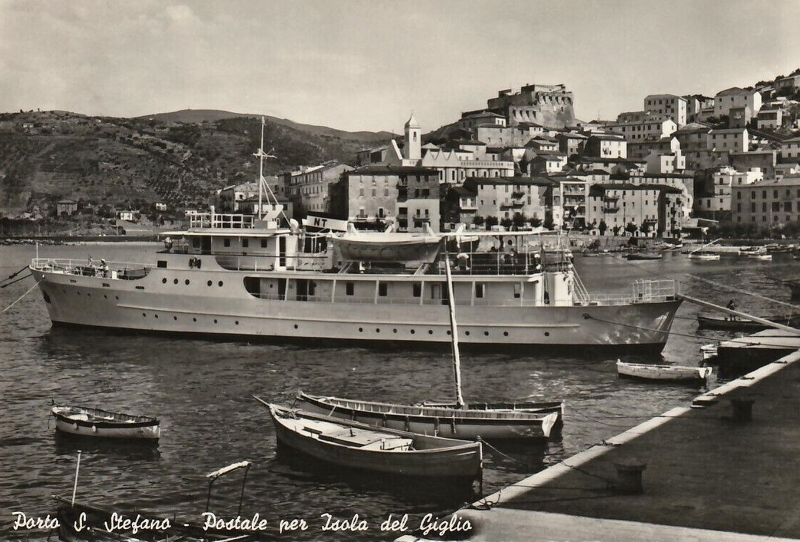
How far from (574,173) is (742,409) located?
3968 inches

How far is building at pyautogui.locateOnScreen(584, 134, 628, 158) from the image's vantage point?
13088 centimetres

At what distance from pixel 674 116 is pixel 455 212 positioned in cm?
6702

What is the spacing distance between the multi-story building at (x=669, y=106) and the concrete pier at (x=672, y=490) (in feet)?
464

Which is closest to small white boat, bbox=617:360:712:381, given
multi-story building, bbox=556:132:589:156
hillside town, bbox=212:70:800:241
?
hillside town, bbox=212:70:800:241

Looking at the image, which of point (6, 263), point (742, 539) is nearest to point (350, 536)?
point (742, 539)

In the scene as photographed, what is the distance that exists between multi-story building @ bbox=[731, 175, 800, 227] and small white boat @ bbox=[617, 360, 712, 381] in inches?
3772

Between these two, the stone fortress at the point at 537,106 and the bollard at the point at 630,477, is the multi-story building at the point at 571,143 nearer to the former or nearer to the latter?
the stone fortress at the point at 537,106

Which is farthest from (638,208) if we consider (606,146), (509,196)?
(509,196)

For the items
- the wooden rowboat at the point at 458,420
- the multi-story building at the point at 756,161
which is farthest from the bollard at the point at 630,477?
the multi-story building at the point at 756,161

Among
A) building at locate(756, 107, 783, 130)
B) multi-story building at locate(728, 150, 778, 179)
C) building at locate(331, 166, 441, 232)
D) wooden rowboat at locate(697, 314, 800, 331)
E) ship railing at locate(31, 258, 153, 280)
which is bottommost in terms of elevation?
wooden rowboat at locate(697, 314, 800, 331)

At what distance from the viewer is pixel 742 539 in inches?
406

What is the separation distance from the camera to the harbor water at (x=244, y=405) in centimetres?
1579

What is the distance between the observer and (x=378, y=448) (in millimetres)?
16797

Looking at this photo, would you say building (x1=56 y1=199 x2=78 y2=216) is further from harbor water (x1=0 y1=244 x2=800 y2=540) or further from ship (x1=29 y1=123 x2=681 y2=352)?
ship (x1=29 y1=123 x2=681 y2=352)
